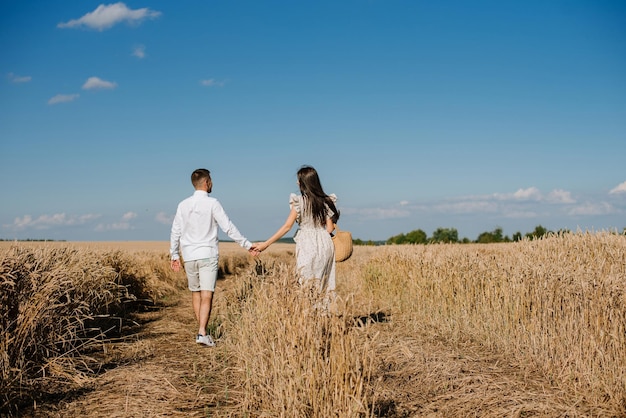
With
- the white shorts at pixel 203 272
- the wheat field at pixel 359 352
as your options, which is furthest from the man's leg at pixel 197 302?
the wheat field at pixel 359 352

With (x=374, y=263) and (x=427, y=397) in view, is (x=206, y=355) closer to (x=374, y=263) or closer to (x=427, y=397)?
(x=427, y=397)

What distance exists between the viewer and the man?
22.9 feet

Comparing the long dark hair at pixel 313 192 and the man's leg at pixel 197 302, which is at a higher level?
the long dark hair at pixel 313 192

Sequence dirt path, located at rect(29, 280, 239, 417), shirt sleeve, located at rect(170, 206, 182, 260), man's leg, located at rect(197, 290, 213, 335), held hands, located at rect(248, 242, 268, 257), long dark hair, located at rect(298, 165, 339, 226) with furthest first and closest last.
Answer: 1. held hands, located at rect(248, 242, 268, 257)
2. shirt sleeve, located at rect(170, 206, 182, 260)
3. man's leg, located at rect(197, 290, 213, 335)
4. long dark hair, located at rect(298, 165, 339, 226)
5. dirt path, located at rect(29, 280, 239, 417)

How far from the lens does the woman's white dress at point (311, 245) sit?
21.2 ft

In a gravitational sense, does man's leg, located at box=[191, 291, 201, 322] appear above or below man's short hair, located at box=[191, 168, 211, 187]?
below

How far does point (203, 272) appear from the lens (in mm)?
A: 6969

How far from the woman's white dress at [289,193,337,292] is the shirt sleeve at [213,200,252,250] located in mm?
947

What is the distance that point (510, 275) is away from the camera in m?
6.91

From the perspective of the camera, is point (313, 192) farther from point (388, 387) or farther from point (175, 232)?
point (388, 387)

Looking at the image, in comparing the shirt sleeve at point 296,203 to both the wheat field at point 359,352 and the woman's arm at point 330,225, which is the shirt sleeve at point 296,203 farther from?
the wheat field at point 359,352

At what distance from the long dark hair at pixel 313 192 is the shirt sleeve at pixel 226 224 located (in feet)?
3.92

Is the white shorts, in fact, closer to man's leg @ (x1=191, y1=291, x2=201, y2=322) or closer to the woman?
man's leg @ (x1=191, y1=291, x2=201, y2=322)

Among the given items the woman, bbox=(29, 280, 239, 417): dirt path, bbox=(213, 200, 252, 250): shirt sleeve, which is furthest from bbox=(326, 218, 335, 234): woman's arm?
A: bbox=(29, 280, 239, 417): dirt path
